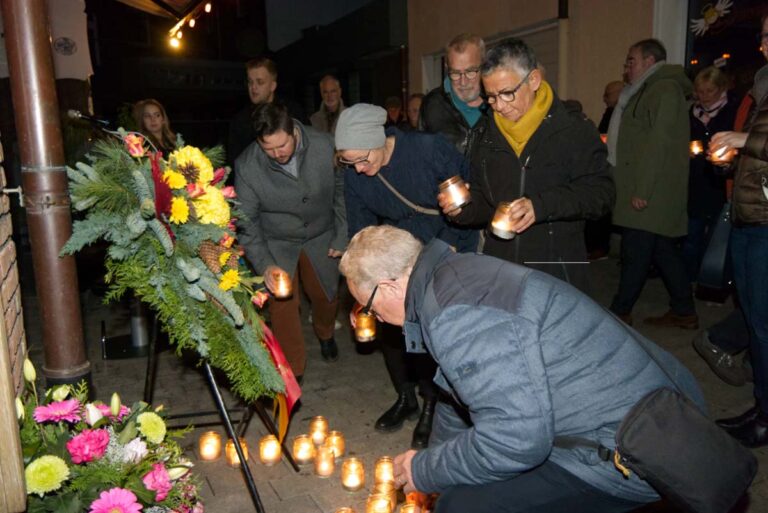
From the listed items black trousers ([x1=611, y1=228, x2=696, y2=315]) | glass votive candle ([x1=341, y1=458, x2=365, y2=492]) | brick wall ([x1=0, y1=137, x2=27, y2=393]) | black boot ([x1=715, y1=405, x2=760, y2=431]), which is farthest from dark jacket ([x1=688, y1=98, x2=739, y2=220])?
brick wall ([x1=0, y1=137, x2=27, y2=393])

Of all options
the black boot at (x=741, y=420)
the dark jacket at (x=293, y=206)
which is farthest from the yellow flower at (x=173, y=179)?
the black boot at (x=741, y=420)

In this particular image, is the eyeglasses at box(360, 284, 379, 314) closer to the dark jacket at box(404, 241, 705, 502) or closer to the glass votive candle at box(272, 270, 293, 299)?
the dark jacket at box(404, 241, 705, 502)

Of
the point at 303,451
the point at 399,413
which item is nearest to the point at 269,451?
the point at 303,451

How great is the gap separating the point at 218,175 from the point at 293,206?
56.6 inches

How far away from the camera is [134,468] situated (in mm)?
2258

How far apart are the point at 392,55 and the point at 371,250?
551 inches

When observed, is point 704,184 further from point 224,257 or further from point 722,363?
point 224,257

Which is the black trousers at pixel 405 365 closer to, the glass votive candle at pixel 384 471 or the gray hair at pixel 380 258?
the glass votive candle at pixel 384 471

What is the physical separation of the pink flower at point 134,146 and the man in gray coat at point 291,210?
1.25m

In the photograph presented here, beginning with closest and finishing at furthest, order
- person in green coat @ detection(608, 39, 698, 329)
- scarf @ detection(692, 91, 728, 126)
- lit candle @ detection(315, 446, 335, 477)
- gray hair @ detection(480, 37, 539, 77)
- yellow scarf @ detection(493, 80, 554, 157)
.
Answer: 1. gray hair @ detection(480, 37, 539, 77)
2. yellow scarf @ detection(493, 80, 554, 157)
3. lit candle @ detection(315, 446, 335, 477)
4. person in green coat @ detection(608, 39, 698, 329)
5. scarf @ detection(692, 91, 728, 126)

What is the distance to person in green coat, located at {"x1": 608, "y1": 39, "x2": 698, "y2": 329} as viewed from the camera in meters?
5.46

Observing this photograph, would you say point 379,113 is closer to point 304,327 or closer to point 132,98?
point 304,327

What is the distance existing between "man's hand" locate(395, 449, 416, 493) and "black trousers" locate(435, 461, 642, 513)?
6.5 inches

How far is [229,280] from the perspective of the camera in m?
2.77
